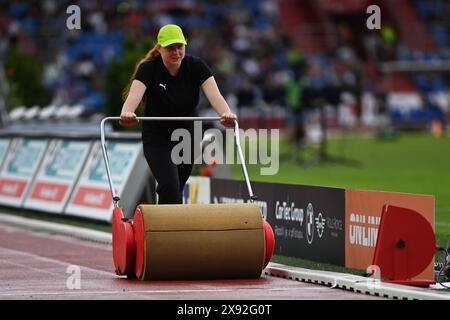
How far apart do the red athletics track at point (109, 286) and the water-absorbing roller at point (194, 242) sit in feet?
0.33

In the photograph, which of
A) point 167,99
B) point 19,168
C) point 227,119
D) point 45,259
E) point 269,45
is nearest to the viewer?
point 227,119

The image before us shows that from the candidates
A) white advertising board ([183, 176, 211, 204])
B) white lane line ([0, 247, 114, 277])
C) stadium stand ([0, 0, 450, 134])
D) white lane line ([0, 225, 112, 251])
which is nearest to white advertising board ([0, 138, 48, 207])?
white lane line ([0, 225, 112, 251])

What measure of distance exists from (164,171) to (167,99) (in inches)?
25.3

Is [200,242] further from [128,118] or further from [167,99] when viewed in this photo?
[167,99]

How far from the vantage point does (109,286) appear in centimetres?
1050

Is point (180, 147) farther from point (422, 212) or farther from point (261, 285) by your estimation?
point (422, 212)

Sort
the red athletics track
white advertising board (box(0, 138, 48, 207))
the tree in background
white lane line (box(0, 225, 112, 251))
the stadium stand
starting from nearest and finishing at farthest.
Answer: the red athletics track
white lane line (box(0, 225, 112, 251))
white advertising board (box(0, 138, 48, 207))
the tree in background
the stadium stand

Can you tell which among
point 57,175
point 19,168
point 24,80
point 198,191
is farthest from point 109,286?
point 24,80

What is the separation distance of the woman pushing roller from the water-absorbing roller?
2.06 ft

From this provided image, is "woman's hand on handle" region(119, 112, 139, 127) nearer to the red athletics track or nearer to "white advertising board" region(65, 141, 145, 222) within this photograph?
the red athletics track

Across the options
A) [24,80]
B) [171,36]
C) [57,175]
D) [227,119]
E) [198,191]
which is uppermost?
[171,36]

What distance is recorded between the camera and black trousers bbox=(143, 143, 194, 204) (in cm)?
1134

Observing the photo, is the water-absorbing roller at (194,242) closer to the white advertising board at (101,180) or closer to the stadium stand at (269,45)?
the white advertising board at (101,180)

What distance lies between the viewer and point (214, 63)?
47469 millimetres
